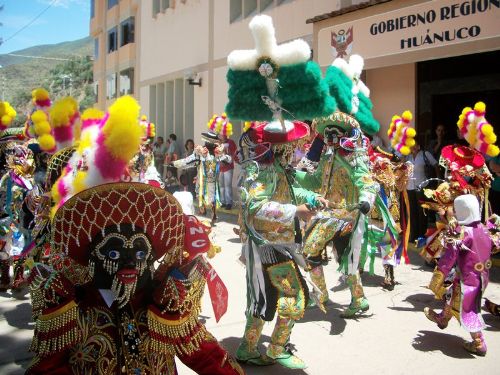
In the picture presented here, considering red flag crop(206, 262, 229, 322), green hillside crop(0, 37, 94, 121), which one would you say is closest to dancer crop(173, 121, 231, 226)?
red flag crop(206, 262, 229, 322)

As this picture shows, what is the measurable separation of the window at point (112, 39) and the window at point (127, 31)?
109 cm

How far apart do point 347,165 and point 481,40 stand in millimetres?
4542

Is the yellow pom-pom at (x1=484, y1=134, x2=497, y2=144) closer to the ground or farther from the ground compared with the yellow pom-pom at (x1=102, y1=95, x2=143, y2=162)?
farther from the ground

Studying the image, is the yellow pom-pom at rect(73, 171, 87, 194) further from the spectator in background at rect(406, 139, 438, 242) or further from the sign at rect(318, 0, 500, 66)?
the sign at rect(318, 0, 500, 66)

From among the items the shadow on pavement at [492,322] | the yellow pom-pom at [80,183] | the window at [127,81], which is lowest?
the shadow on pavement at [492,322]

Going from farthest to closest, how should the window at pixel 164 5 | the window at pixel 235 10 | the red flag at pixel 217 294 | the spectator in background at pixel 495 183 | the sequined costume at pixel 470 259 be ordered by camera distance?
1. the window at pixel 164 5
2. the window at pixel 235 10
3. the spectator in background at pixel 495 183
4. the sequined costume at pixel 470 259
5. the red flag at pixel 217 294

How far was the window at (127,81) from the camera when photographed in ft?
77.4

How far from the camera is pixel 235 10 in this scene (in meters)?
15.6

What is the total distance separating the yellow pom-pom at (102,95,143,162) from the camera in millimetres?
2098

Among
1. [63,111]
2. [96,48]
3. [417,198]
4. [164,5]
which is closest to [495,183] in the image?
[417,198]

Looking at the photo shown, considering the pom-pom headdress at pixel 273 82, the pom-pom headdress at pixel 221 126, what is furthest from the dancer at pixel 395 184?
the pom-pom headdress at pixel 221 126

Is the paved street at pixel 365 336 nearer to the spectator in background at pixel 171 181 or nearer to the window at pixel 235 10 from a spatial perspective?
the spectator in background at pixel 171 181

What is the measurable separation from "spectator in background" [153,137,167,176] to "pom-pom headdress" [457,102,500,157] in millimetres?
14160

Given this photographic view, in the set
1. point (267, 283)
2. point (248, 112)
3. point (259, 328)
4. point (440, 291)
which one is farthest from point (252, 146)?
point (440, 291)
